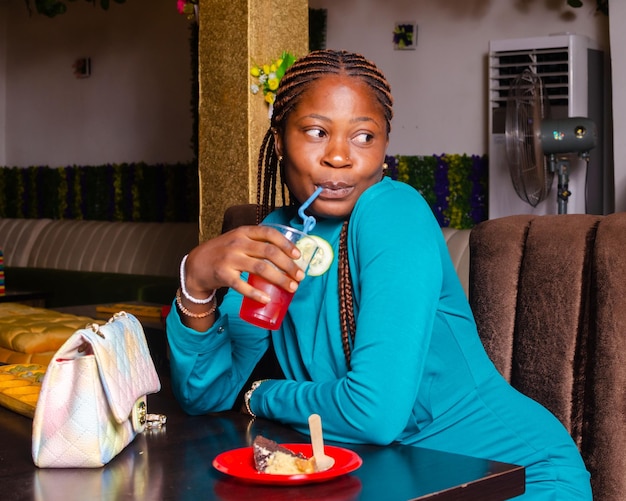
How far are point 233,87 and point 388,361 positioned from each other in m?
2.86

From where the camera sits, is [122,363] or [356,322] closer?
[122,363]

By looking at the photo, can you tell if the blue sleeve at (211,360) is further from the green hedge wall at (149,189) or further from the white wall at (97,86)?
the white wall at (97,86)

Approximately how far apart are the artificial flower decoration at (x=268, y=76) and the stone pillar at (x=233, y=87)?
0.10 feet

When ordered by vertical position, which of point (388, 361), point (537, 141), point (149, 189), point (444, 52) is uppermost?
point (444, 52)

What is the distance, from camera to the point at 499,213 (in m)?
4.79

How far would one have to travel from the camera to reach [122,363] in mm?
1247

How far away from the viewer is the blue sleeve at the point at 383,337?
1314mm

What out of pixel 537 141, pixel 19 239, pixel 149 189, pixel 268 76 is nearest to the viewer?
pixel 268 76

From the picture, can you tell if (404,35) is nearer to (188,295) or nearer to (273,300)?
(188,295)

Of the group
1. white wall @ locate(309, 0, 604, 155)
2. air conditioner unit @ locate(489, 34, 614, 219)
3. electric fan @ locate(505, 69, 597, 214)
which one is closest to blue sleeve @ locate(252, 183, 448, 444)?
electric fan @ locate(505, 69, 597, 214)

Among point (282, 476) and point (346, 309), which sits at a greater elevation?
point (346, 309)

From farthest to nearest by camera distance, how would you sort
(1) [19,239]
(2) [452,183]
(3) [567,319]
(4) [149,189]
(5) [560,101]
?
(1) [19,239]
(4) [149,189]
(2) [452,183]
(5) [560,101]
(3) [567,319]

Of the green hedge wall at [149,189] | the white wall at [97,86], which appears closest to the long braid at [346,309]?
the green hedge wall at [149,189]

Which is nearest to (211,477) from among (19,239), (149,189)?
(149,189)
